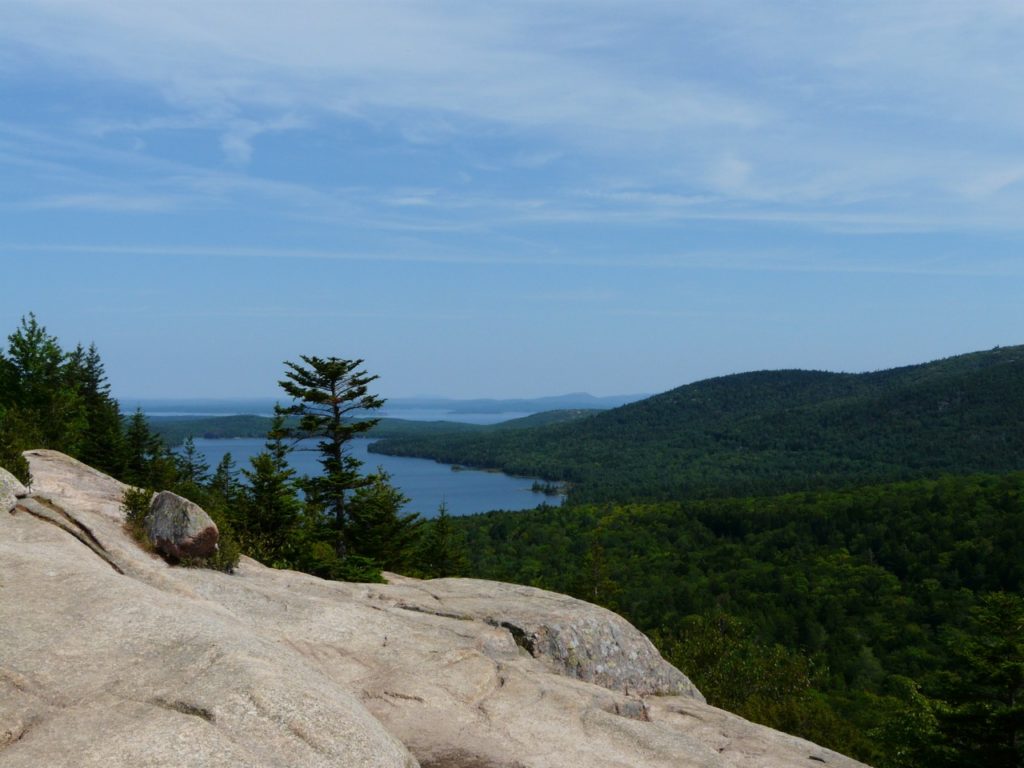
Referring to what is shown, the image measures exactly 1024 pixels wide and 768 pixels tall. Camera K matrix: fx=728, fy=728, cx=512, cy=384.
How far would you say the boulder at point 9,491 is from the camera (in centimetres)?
1719

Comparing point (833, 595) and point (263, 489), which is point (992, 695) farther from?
point (833, 595)

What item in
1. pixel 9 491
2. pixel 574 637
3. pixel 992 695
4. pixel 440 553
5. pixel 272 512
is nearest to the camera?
pixel 9 491

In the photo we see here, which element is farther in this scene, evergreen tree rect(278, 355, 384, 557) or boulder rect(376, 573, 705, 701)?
→ evergreen tree rect(278, 355, 384, 557)

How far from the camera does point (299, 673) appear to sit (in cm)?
1159

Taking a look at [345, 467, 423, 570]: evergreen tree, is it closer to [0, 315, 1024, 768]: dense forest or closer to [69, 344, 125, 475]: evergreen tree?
[0, 315, 1024, 768]: dense forest

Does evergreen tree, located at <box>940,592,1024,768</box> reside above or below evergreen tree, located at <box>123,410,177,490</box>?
below

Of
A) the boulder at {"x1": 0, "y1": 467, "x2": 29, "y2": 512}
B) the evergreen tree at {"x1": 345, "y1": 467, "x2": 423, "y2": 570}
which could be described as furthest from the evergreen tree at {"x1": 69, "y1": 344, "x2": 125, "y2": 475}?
the boulder at {"x1": 0, "y1": 467, "x2": 29, "y2": 512}

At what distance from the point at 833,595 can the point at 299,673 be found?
442 ft

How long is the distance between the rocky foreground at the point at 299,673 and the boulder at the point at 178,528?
52cm

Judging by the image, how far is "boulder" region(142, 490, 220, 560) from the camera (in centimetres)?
1845

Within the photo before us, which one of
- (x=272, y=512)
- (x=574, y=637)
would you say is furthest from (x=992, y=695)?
(x=272, y=512)

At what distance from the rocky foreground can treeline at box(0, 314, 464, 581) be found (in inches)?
148

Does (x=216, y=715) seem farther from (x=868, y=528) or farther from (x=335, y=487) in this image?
(x=868, y=528)

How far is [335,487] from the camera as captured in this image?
43.3 metres
